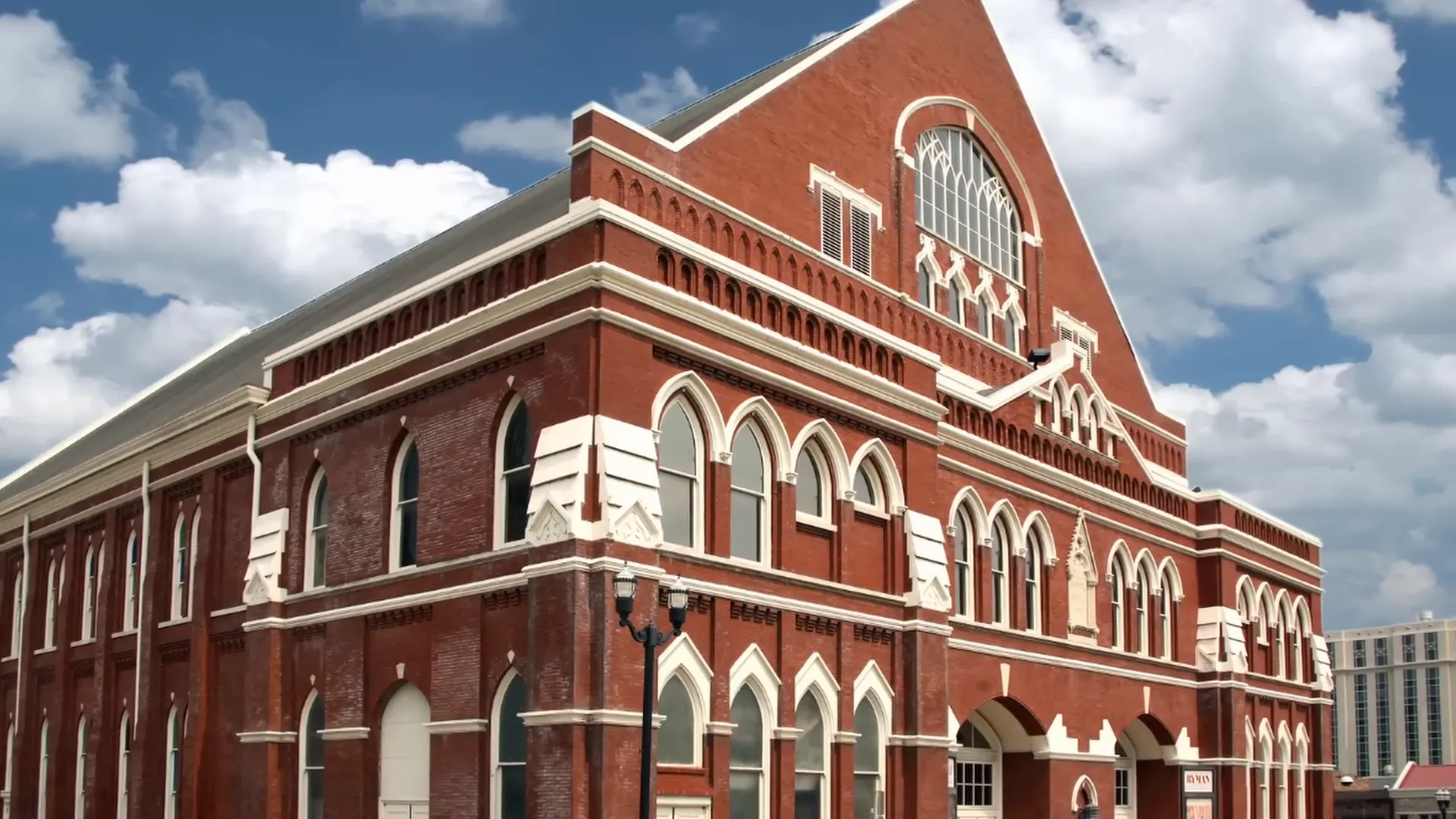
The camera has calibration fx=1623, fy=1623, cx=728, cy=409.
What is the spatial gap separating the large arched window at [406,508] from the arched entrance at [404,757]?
6.73 feet

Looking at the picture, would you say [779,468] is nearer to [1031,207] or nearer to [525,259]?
[525,259]

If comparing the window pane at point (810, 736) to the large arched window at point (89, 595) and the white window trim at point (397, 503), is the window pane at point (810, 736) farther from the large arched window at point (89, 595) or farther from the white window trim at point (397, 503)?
the large arched window at point (89, 595)

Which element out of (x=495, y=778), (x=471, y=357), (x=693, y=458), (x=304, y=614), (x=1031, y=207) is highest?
(x=1031, y=207)

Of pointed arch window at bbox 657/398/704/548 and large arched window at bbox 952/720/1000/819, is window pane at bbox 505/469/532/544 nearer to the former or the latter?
pointed arch window at bbox 657/398/704/548

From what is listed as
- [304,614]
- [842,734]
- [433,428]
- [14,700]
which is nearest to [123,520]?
[14,700]

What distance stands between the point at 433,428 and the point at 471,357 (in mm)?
Result: 1639

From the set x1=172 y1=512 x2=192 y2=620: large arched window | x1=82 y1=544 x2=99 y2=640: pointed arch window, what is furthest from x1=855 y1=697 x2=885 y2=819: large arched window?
x1=82 y1=544 x2=99 y2=640: pointed arch window

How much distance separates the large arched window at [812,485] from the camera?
26062 mm

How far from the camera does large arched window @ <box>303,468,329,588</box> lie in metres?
27.5

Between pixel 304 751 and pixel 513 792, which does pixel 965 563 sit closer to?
pixel 513 792

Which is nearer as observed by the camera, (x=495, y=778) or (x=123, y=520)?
(x=495, y=778)

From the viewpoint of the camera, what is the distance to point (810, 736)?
25328 millimetres

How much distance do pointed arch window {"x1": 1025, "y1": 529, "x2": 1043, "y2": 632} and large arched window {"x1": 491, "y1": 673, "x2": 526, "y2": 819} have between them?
13.5 meters

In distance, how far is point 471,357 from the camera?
24.2 m
